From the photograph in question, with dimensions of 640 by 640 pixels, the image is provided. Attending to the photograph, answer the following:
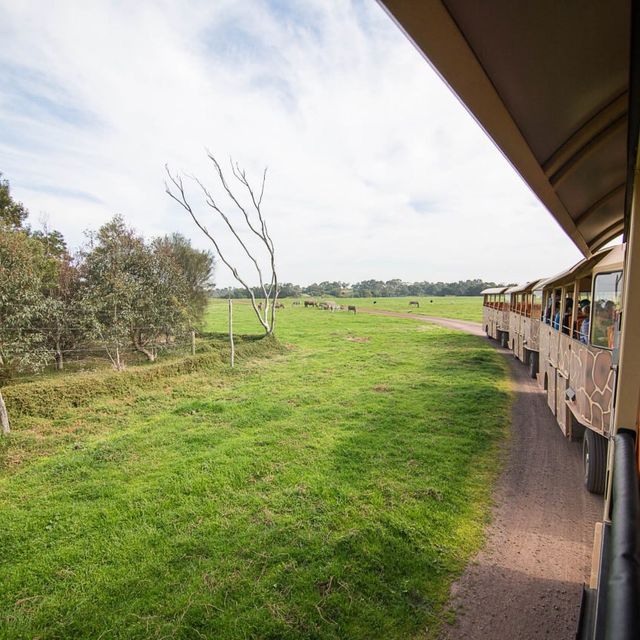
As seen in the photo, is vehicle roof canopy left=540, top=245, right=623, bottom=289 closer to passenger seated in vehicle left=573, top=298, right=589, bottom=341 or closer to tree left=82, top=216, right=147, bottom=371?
passenger seated in vehicle left=573, top=298, right=589, bottom=341

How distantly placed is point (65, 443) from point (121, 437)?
2.96ft

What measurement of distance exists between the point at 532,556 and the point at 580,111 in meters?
3.94

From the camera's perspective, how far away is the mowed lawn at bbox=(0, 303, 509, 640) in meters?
2.96

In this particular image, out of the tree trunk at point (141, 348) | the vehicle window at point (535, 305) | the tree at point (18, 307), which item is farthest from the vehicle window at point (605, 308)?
the tree trunk at point (141, 348)

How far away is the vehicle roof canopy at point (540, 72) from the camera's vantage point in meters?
1.52

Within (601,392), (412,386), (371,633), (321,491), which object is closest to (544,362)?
(412,386)

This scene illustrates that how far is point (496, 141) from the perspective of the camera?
238 centimetres

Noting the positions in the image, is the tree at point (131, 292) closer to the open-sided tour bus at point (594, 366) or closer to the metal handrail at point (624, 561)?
the open-sided tour bus at point (594, 366)

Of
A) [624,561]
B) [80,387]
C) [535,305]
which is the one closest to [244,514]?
[624,561]

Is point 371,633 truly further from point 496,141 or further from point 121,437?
point 121,437

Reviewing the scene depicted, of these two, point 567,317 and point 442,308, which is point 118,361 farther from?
point 442,308

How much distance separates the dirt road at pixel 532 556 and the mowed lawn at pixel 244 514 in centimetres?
20

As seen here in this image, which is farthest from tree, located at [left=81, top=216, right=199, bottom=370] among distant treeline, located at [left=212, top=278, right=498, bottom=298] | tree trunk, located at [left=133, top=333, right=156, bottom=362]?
distant treeline, located at [left=212, top=278, right=498, bottom=298]

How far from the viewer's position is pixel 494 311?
734 inches
